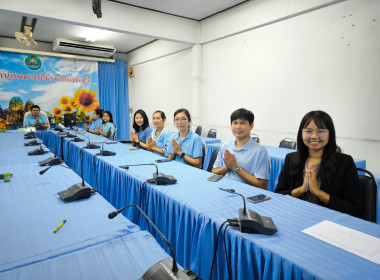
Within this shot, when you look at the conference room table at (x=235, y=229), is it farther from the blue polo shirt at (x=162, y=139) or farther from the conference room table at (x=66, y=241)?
the blue polo shirt at (x=162, y=139)

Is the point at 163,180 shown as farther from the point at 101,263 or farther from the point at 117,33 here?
the point at 117,33

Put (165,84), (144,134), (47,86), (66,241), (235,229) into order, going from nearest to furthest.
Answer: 1. (66,241)
2. (235,229)
3. (144,134)
4. (165,84)
5. (47,86)

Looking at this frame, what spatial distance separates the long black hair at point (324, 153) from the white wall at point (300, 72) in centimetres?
197

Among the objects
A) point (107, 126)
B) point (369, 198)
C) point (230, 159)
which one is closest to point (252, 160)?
point (230, 159)

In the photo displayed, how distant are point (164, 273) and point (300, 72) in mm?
3722

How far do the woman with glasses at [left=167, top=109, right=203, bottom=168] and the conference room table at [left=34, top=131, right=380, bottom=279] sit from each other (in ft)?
1.56

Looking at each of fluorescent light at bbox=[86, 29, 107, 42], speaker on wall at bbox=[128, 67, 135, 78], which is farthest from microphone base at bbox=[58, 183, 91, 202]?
speaker on wall at bbox=[128, 67, 135, 78]

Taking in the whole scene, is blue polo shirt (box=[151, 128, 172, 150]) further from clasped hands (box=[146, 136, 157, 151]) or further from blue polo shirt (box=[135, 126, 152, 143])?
blue polo shirt (box=[135, 126, 152, 143])

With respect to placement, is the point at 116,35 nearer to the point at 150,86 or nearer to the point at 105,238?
the point at 150,86

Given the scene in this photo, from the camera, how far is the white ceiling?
14.3 ft

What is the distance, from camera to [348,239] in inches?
37.2

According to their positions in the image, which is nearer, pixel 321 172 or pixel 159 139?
pixel 321 172

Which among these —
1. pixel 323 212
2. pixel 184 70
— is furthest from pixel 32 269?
pixel 184 70

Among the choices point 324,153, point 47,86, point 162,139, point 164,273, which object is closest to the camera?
point 164,273
